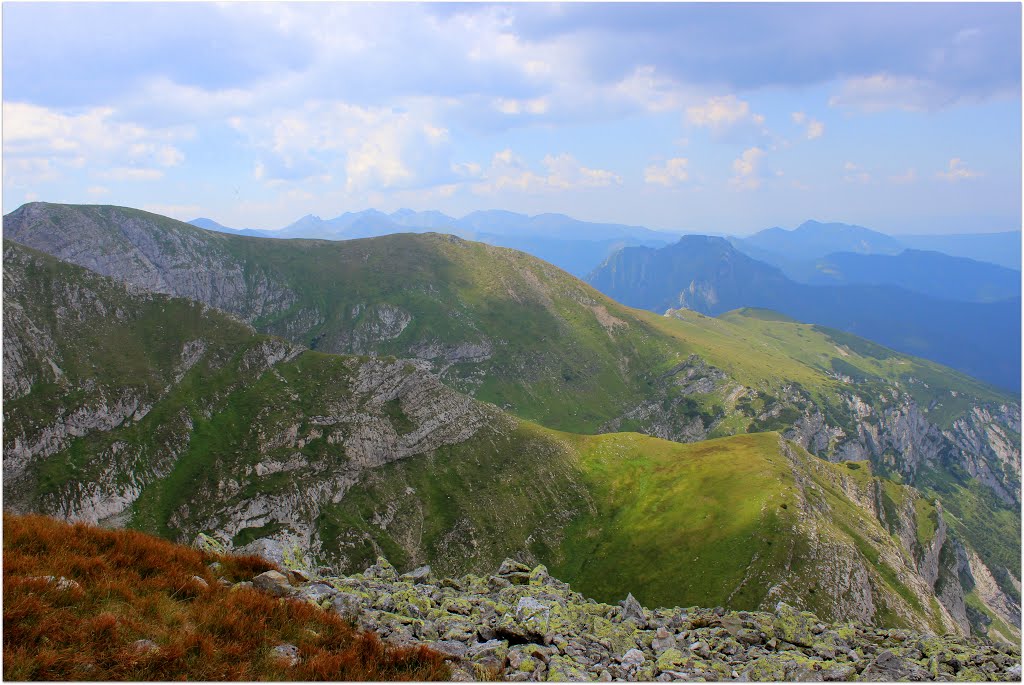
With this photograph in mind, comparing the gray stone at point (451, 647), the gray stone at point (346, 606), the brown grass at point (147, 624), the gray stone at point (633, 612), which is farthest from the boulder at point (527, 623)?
the gray stone at point (633, 612)

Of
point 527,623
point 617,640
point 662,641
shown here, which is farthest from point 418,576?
point 662,641

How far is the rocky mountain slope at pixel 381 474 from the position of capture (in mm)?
105938

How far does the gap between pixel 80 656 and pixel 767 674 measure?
27.9 metres

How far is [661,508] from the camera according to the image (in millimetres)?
131000

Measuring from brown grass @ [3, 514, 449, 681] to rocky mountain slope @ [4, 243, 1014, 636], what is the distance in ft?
309


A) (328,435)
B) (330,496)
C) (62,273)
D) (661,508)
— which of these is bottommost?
(661,508)

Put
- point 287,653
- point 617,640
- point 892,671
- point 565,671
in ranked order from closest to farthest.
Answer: point 287,653, point 565,671, point 892,671, point 617,640

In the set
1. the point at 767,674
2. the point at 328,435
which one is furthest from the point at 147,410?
the point at 767,674

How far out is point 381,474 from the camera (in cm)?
13138

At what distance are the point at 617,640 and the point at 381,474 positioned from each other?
11139 cm

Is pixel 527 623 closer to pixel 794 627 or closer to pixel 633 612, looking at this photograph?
pixel 633 612

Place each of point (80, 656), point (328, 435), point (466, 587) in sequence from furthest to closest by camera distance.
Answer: point (328, 435) → point (466, 587) → point (80, 656)

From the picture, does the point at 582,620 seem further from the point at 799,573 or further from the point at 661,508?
the point at 661,508

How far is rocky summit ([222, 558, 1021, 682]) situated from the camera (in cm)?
2036
